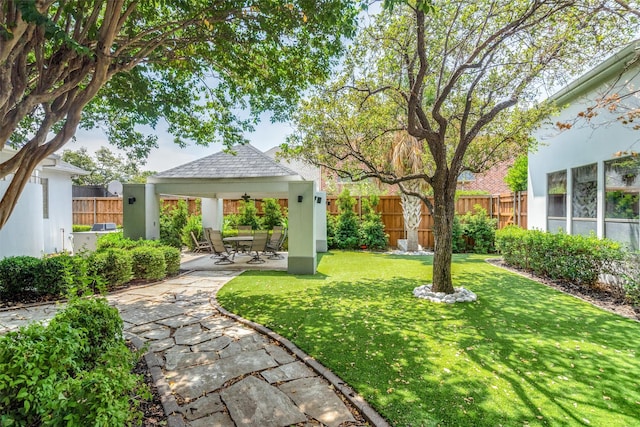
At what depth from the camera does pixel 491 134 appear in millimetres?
9430

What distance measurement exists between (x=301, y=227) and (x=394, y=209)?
7.58 metres

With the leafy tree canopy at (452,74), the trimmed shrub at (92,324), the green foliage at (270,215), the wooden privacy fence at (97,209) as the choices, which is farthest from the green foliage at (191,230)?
the trimmed shrub at (92,324)

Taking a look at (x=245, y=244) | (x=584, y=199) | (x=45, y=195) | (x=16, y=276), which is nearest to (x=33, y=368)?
→ (x=16, y=276)

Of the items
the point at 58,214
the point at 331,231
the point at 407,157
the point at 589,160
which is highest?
the point at 407,157

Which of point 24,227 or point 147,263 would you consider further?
point 24,227

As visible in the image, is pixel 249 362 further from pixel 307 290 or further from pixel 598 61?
pixel 598 61

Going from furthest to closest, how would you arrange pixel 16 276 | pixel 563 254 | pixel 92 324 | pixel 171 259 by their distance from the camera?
pixel 171 259
pixel 563 254
pixel 16 276
pixel 92 324

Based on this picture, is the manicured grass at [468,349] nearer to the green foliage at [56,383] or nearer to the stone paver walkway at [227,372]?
the stone paver walkway at [227,372]

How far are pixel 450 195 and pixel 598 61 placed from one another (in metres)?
4.55

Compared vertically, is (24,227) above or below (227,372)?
above

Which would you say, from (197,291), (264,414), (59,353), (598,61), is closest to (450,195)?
(598,61)

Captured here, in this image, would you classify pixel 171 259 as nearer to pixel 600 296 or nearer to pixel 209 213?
pixel 209 213

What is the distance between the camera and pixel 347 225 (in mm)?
15461

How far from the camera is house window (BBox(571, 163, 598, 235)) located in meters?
8.69
